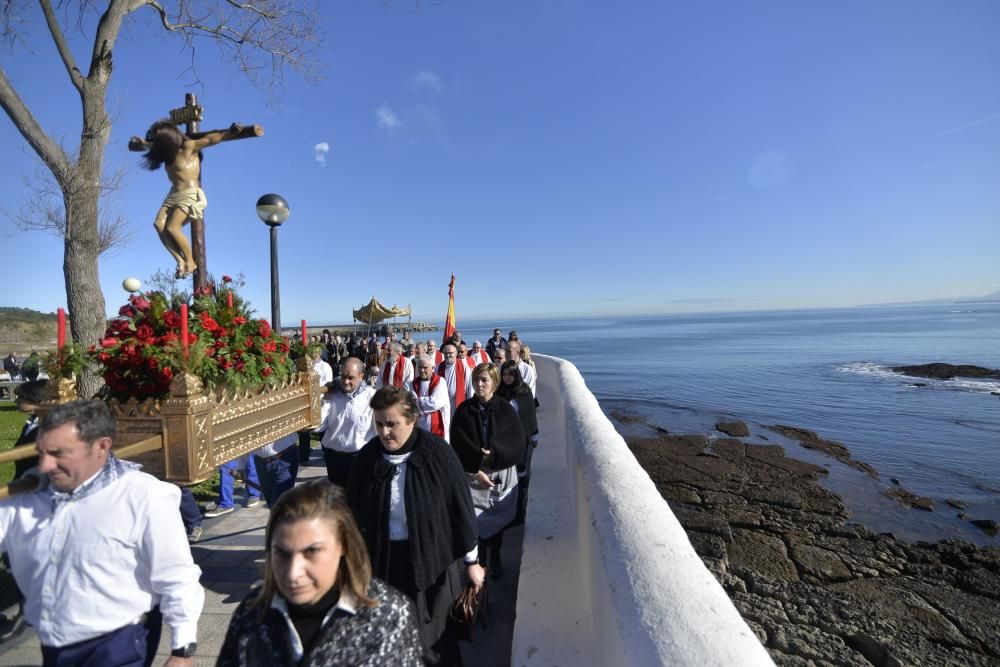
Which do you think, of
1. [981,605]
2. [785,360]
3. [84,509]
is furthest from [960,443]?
[785,360]

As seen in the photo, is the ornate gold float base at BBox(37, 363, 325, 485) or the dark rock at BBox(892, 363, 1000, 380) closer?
the ornate gold float base at BBox(37, 363, 325, 485)

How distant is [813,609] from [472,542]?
Result: 5788 millimetres

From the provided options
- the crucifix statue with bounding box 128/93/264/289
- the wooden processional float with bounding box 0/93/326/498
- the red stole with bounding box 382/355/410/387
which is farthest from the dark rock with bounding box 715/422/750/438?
the wooden processional float with bounding box 0/93/326/498

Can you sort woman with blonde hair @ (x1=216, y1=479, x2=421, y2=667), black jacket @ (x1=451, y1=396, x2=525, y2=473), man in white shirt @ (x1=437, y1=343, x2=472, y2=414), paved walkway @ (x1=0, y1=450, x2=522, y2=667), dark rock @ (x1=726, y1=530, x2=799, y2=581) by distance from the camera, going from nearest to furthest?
woman with blonde hair @ (x1=216, y1=479, x2=421, y2=667)
paved walkway @ (x1=0, y1=450, x2=522, y2=667)
black jacket @ (x1=451, y1=396, x2=525, y2=473)
dark rock @ (x1=726, y1=530, x2=799, y2=581)
man in white shirt @ (x1=437, y1=343, x2=472, y2=414)

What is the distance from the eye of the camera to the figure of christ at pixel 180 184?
342 centimetres

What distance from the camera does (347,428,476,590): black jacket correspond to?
253cm

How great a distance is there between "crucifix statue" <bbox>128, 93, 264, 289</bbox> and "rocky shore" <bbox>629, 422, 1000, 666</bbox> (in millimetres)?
6379

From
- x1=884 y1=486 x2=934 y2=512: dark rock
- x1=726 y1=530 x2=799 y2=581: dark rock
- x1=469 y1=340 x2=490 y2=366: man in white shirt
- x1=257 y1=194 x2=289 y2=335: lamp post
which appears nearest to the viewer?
x1=257 y1=194 x2=289 y2=335: lamp post

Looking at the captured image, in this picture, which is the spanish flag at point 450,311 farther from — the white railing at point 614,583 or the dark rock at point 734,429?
the dark rock at point 734,429

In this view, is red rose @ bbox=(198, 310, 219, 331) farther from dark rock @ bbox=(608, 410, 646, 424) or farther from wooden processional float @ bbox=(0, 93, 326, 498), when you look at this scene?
dark rock @ bbox=(608, 410, 646, 424)

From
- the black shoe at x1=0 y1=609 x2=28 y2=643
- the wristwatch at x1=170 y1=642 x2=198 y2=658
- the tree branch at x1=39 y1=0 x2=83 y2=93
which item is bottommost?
the black shoe at x1=0 y1=609 x2=28 y2=643

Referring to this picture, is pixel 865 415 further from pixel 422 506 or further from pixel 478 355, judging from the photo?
pixel 422 506

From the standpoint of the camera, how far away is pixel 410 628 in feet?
5.32

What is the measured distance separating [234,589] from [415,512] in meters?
2.32
